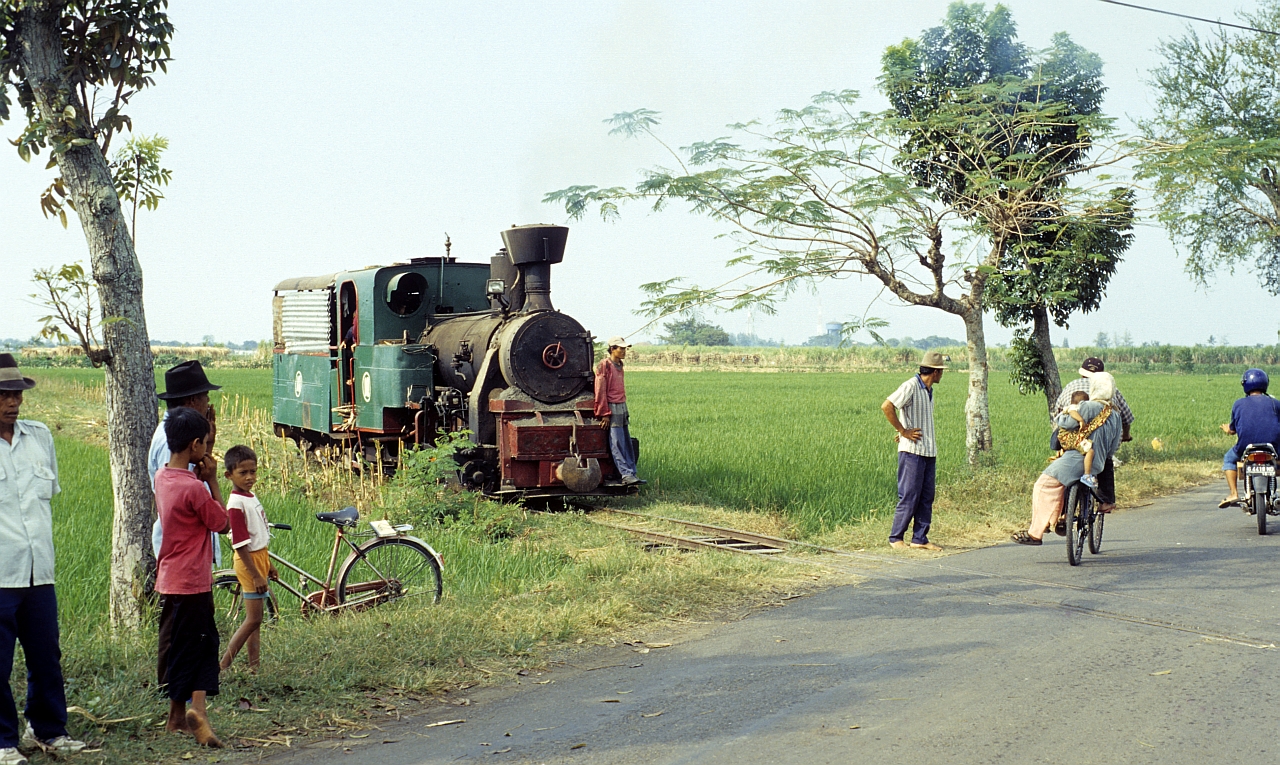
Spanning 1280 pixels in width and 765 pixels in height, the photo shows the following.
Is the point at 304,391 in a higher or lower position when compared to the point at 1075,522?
higher

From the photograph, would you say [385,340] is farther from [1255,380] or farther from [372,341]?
[1255,380]

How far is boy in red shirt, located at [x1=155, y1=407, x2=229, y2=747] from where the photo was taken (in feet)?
15.6

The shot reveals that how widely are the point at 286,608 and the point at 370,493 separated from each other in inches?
192

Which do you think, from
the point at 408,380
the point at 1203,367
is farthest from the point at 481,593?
the point at 1203,367

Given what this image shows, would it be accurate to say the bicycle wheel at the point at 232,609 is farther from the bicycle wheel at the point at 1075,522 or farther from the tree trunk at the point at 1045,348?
the tree trunk at the point at 1045,348

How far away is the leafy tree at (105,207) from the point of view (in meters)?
6.22

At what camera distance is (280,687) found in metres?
5.38

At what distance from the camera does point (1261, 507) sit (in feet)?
34.7

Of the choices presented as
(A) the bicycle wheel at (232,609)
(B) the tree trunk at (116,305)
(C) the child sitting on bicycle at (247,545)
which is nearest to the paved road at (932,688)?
(C) the child sitting on bicycle at (247,545)

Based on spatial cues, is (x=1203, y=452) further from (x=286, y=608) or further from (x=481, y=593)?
(x=286, y=608)

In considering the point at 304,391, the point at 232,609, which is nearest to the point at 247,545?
the point at 232,609

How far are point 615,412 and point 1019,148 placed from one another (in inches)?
347

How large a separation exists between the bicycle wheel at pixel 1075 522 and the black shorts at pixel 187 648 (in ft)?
22.0

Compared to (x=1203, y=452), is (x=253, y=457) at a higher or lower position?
higher
